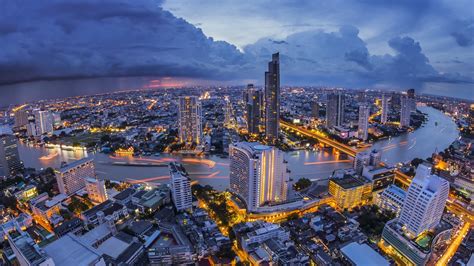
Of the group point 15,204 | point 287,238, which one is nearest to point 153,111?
point 15,204

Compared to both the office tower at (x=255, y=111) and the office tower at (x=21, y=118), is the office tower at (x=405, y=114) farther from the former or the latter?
the office tower at (x=21, y=118)

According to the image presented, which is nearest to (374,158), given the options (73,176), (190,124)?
(190,124)

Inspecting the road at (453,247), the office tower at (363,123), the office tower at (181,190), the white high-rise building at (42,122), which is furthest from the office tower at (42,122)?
the road at (453,247)

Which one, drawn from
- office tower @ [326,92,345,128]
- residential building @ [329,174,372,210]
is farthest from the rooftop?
office tower @ [326,92,345,128]

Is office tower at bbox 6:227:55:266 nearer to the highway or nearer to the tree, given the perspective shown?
the tree

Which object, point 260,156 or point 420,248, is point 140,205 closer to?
point 260,156
